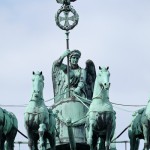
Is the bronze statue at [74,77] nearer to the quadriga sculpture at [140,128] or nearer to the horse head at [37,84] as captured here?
the quadriga sculpture at [140,128]

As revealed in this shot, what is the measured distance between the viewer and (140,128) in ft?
86.3

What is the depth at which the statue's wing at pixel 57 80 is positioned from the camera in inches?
1160

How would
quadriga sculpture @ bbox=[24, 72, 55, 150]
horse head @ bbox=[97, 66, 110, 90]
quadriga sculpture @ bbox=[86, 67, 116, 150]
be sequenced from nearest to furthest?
horse head @ bbox=[97, 66, 110, 90], quadriga sculpture @ bbox=[86, 67, 116, 150], quadriga sculpture @ bbox=[24, 72, 55, 150]

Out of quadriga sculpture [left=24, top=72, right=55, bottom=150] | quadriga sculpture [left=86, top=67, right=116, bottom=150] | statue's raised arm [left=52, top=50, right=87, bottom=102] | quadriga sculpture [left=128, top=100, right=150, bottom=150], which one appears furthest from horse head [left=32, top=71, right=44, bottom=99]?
statue's raised arm [left=52, top=50, right=87, bottom=102]

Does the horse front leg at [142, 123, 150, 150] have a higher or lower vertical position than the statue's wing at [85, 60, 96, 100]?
lower

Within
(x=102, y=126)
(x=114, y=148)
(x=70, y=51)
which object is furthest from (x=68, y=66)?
(x=102, y=126)

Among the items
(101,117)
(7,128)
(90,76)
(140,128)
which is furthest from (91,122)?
(90,76)

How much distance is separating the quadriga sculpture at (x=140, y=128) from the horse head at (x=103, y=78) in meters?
1.38

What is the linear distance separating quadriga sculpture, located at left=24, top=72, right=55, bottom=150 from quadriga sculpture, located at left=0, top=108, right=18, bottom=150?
2.37ft

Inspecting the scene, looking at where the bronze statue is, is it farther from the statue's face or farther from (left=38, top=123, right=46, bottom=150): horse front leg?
(left=38, top=123, right=46, bottom=150): horse front leg

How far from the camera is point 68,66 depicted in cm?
2908

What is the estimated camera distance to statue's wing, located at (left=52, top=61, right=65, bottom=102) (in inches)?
1160

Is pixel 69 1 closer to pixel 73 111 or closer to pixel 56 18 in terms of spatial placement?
pixel 56 18

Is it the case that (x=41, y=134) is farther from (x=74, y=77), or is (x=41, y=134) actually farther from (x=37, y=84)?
(x=74, y=77)
